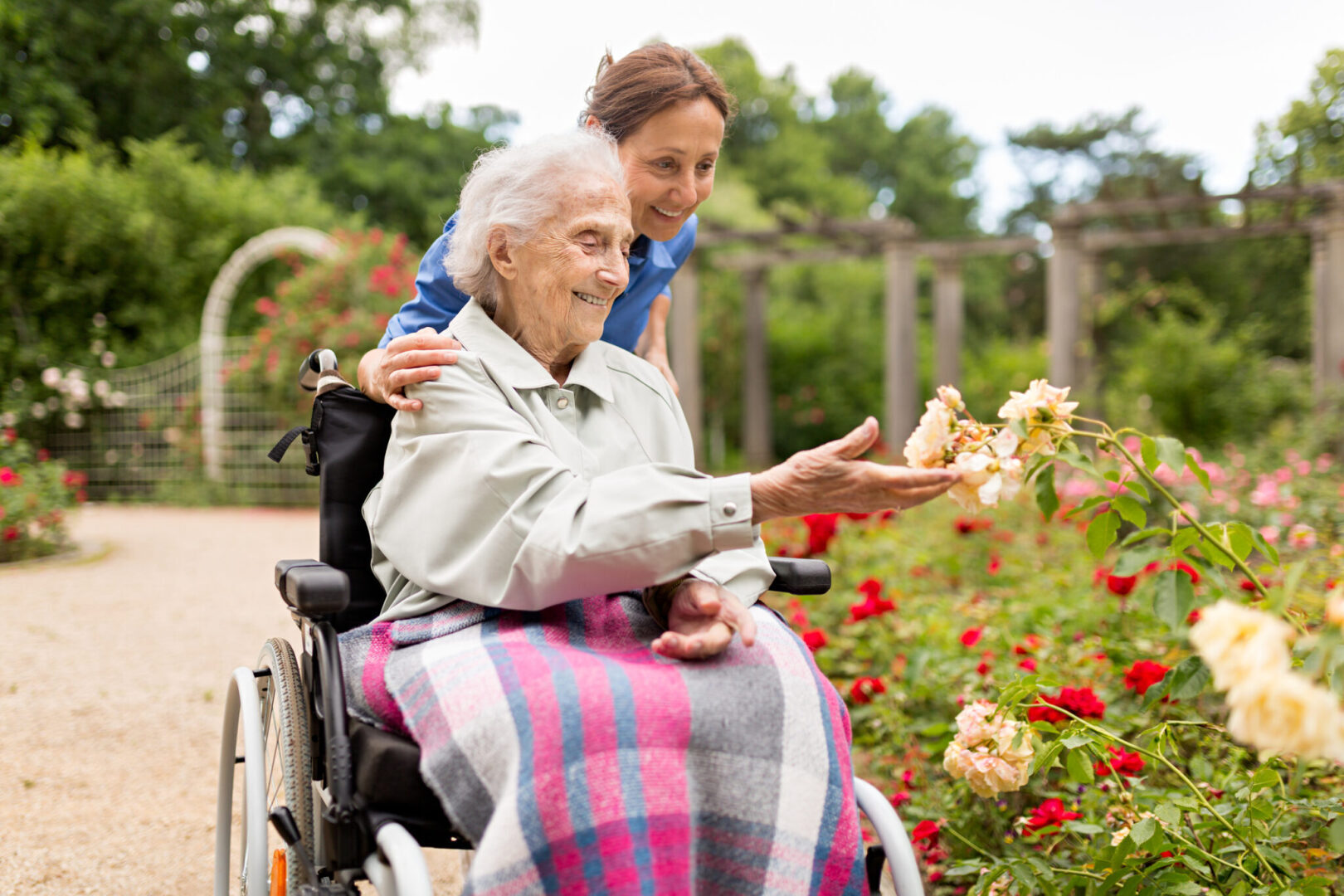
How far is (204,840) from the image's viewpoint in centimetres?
275

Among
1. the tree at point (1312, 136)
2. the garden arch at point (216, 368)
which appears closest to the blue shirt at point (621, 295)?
the tree at point (1312, 136)

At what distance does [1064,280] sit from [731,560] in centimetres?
809

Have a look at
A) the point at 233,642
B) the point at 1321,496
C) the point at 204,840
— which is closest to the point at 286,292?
the point at 233,642

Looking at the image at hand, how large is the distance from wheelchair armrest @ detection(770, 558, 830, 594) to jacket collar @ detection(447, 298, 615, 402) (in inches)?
17.4

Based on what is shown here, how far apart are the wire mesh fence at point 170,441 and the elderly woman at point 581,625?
29.1 feet

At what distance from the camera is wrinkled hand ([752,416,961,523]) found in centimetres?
126

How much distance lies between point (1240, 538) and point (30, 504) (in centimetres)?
721

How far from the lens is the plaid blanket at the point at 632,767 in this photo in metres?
1.23

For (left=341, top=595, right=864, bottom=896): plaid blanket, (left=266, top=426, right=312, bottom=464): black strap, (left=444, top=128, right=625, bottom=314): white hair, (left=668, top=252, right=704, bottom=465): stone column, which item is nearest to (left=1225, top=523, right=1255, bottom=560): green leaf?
(left=341, top=595, right=864, bottom=896): plaid blanket

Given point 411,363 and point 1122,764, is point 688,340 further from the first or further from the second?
point 411,363

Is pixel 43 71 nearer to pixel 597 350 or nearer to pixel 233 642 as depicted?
pixel 233 642

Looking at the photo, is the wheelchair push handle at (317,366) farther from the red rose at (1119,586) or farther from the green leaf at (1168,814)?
the red rose at (1119,586)

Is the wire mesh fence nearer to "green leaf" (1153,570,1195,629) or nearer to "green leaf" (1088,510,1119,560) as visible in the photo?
"green leaf" (1088,510,1119,560)

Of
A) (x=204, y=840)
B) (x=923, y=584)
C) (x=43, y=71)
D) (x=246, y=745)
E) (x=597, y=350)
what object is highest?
(x=43, y=71)
